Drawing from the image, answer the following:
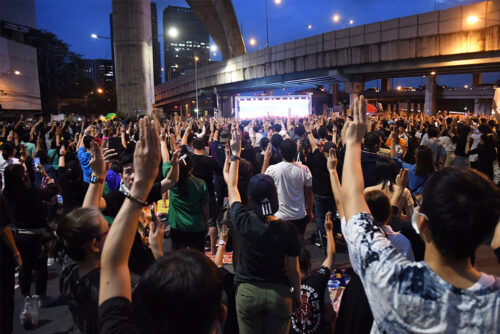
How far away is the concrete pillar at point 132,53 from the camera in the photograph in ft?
106

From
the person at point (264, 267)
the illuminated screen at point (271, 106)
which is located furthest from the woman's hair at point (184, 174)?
the illuminated screen at point (271, 106)

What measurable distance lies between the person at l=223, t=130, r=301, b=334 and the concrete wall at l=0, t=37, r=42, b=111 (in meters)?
44.7

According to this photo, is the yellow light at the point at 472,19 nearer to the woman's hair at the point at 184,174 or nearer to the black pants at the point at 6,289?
the woman's hair at the point at 184,174

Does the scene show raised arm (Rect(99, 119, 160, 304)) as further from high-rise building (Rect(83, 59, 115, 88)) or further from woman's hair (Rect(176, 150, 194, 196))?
high-rise building (Rect(83, 59, 115, 88))

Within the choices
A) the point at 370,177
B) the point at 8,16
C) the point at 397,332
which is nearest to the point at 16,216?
the point at 397,332

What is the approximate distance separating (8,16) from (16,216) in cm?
5123

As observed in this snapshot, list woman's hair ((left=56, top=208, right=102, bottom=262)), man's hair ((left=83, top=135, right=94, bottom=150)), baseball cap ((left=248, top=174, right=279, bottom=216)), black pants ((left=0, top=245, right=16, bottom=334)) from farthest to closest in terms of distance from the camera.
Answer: man's hair ((left=83, top=135, right=94, bottom=150)), black pants ((left=0, top=245, right=16, bottom=334)), baseball cap ((left=248, top=174, right=279, bottom=216)), woman's hair ((left=56, top=208, right=102, bottom=262))

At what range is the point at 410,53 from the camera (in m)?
24.2

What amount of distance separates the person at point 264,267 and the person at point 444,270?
4.60ft

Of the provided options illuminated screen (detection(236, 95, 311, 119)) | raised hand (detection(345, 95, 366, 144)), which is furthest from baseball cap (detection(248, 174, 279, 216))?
illuminated screen (detection(236, 95, 311, 119))

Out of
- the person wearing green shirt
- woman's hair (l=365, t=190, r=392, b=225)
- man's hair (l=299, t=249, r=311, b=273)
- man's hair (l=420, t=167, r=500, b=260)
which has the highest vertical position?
man's hair (l=420, t=167, r=500, b=260)

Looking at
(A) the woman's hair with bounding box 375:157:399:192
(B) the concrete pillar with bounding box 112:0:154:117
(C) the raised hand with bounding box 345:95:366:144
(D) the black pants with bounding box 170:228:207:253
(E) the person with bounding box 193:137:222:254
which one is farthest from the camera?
Answer: (B) the concrete pillar with bounding box 112:0:154:117

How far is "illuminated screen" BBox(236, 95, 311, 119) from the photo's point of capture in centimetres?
2483

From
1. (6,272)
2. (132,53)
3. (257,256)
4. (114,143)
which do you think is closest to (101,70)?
(132,53)
